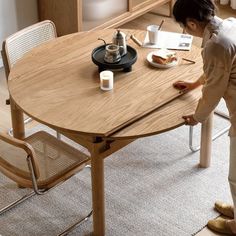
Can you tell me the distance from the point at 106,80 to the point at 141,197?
28.1 inches

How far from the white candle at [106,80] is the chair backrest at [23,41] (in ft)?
2.00

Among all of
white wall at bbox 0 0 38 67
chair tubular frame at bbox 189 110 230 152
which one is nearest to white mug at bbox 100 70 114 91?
chair tubular frame at bbox 189 110 230 152

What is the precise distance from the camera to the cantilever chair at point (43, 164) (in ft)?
8.55

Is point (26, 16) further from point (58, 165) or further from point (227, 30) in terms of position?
point (227, 30)

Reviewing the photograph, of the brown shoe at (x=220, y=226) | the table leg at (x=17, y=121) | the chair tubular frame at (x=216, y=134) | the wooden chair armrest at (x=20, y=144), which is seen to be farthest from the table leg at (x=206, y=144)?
the wooden chair armrest at (x=20, y=144)

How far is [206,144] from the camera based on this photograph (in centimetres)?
318

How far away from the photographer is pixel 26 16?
4.35 metres

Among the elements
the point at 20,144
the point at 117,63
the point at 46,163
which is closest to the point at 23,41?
the point at 117,63

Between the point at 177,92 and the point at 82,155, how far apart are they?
543 mm

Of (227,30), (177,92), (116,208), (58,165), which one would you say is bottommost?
(116,208)

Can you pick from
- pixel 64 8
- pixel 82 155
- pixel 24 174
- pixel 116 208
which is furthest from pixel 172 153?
pixel 64 8

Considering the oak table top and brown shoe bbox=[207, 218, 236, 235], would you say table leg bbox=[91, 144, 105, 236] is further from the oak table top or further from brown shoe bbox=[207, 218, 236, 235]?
brown shoe bbox=[207, 218, 236, 235]

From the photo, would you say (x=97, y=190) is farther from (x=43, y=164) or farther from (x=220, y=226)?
(x=220, y=226)

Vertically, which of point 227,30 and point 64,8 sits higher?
point 227,30
